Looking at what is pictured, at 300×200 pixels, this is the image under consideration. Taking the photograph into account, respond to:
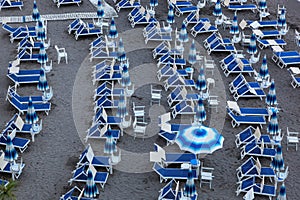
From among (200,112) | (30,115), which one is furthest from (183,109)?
(30,115)

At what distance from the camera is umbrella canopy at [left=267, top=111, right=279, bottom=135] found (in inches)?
631

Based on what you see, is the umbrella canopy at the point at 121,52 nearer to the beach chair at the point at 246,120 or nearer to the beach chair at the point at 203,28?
the beach chair at the point at 203,28

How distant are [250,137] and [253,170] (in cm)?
149

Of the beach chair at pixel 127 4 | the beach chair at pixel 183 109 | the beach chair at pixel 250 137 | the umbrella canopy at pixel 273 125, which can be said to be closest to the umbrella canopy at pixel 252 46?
the beach chair at pixel 183 109

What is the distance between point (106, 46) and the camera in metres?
20.9

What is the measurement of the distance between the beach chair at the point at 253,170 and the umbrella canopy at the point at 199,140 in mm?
1001

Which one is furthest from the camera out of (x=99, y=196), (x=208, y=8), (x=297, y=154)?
(x=208, y=8)

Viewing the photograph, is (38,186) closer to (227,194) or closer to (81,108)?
(81,108)

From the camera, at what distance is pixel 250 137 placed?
639 inches

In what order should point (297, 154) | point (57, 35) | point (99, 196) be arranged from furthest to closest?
point (57, 35) → point (297, 154) → point (99, 196)

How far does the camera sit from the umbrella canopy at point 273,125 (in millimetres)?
16016

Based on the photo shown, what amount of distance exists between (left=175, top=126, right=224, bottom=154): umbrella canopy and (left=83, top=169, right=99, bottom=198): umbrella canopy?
2453 millimetres

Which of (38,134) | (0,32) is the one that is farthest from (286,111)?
(0,32)

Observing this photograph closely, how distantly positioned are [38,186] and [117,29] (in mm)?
9829
